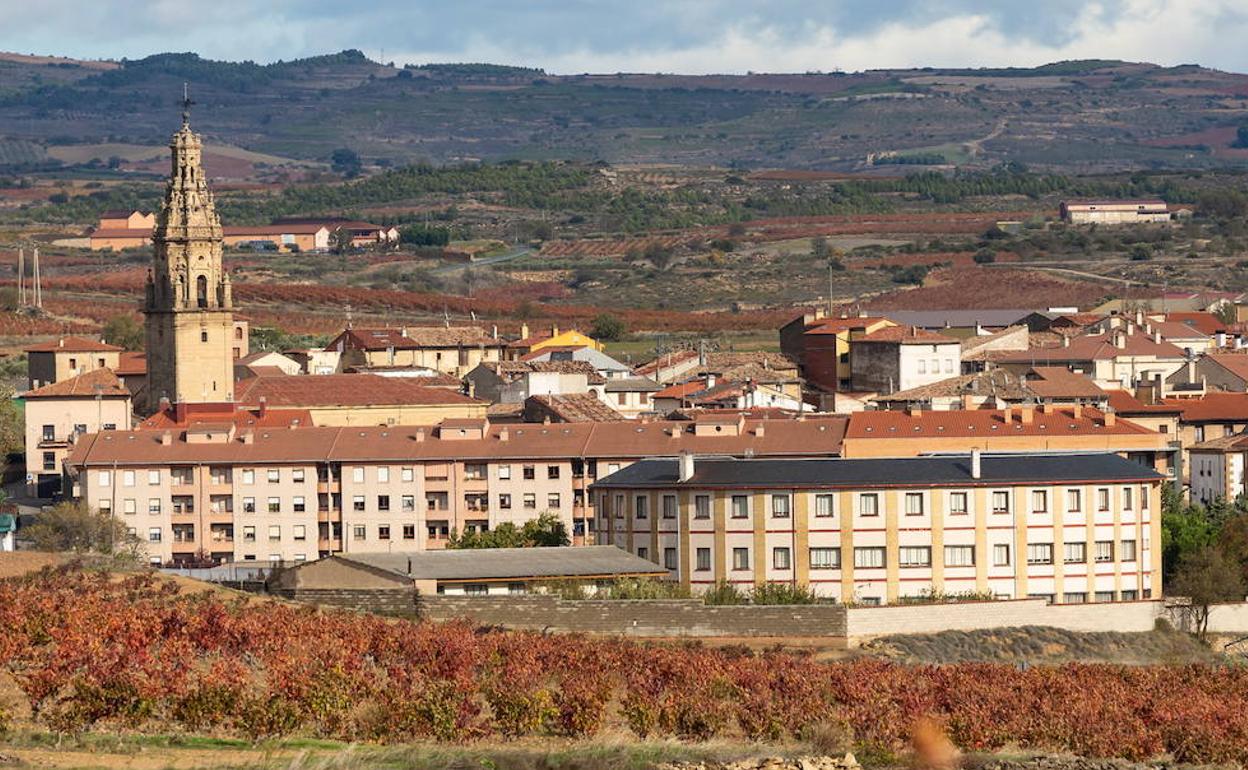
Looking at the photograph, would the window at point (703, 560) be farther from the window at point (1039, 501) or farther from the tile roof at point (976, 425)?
the tile roof at point (976, 425)

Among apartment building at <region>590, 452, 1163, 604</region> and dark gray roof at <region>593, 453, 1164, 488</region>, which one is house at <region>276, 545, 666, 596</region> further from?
dark gray roof at <region>593, 453, 1164, 488</region>

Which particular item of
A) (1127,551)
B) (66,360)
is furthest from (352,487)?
(66,360)

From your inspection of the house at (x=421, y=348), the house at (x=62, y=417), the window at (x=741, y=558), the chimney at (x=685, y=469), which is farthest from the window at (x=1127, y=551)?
the house at (x=421, y=348)

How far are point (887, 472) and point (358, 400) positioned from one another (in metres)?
36.1

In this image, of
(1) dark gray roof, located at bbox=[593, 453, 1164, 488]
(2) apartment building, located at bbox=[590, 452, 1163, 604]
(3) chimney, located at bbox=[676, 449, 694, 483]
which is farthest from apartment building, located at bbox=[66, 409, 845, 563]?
Result: (2) apartment building, located at bbox=[590, 452, 1163, 604]

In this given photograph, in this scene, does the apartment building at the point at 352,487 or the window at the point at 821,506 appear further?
the apartment building at the point at 352,487

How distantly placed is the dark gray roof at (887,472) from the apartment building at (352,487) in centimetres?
1085

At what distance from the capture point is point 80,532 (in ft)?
275

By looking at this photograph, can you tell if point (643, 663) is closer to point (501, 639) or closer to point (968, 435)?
point (501, 639)

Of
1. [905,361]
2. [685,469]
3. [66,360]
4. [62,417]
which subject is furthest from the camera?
[905,361]

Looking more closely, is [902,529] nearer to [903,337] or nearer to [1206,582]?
[1206,582]

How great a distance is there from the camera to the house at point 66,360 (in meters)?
118

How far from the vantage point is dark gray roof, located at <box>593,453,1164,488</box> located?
73.6 meters

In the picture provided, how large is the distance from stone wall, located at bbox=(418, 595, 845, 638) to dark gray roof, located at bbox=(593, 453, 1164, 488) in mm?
7611
